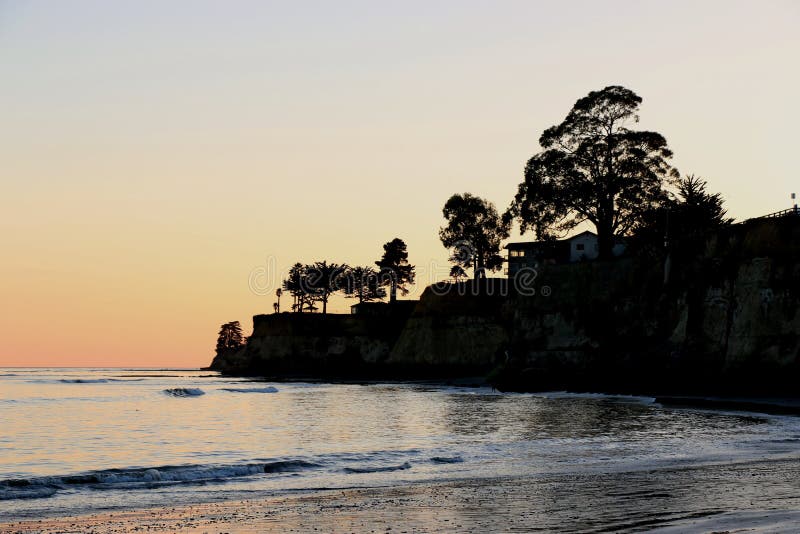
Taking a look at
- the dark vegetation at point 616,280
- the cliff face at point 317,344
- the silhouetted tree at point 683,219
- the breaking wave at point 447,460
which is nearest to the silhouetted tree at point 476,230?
the dark vegetation at point 616,280

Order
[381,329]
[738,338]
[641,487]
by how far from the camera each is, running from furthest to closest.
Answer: [381,329] < [738,338] < [641,487]

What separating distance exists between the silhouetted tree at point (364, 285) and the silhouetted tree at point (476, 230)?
44.8 metres

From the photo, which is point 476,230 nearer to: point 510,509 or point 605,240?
point 605,240

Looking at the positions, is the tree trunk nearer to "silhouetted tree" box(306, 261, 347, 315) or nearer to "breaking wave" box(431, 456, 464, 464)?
"breaking wave" box(431, 456, 464, 464)

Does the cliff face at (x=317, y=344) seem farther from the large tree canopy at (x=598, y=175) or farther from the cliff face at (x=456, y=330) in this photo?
the large tree canopy at (x=598, y=175)

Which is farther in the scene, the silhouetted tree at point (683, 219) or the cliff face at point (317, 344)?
the cliff face at point (317, 344)

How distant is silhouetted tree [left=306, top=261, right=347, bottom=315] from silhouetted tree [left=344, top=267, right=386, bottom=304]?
10.6 feet

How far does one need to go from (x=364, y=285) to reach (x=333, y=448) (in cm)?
14650

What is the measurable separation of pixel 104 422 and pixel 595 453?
27.0 meters

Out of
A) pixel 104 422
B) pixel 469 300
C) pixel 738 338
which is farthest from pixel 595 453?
pixel 469 300

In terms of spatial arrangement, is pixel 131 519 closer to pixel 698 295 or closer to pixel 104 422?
pixel 104 422

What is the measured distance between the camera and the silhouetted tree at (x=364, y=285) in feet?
568

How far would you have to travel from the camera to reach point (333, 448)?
98.0 ft

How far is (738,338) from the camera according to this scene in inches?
2156
